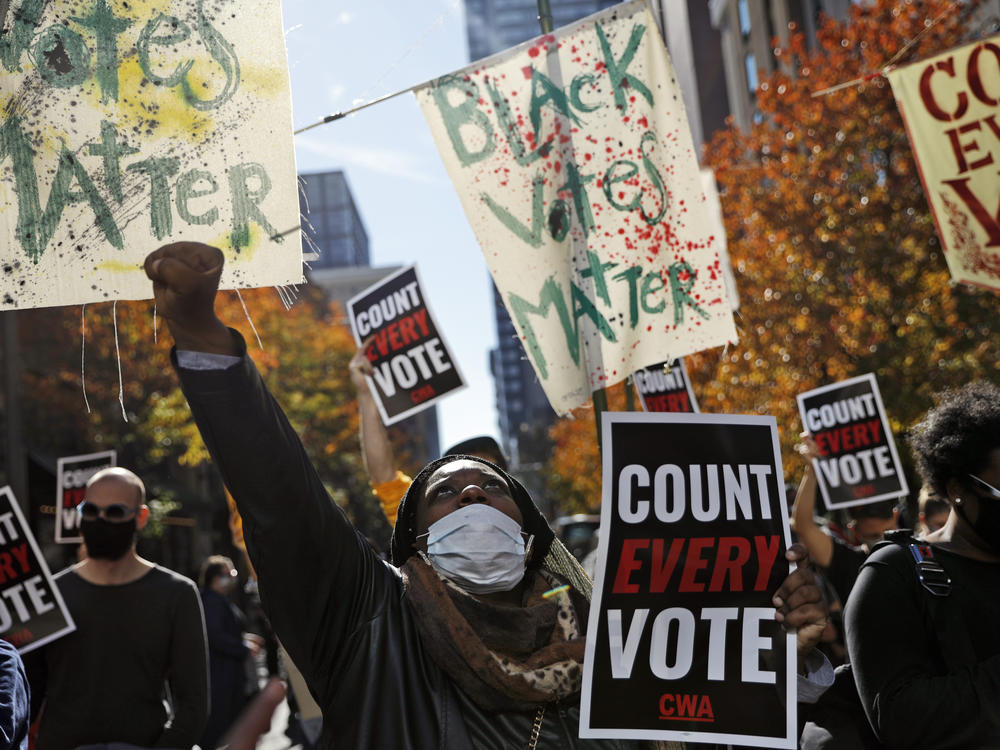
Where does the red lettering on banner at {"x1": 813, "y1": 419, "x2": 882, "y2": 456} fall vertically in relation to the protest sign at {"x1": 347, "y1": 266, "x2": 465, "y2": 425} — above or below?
below

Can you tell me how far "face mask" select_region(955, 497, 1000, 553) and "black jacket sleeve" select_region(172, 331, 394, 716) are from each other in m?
1.59

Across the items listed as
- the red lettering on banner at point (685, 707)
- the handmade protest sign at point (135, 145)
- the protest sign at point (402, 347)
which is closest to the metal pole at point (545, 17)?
the protest sign at point (402, 347)

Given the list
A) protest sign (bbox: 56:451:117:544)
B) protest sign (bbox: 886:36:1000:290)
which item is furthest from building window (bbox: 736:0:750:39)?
protest sign (bbox: 56:451:117:544)

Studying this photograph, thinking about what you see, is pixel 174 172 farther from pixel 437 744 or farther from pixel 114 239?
pixel 437 744

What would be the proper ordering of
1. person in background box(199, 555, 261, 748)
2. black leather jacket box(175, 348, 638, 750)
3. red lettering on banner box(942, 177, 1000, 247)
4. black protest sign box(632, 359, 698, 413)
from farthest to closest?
black protest sign box(632, 359, 698, 413) < person in background box(199, 555, 261, 748) < red lettering on banner box(942, 177, 1000, 247) < black leather jacket box(175, 348, 638, 750)

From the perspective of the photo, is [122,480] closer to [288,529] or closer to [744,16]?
[288,529]

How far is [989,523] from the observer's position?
2930 millimetres

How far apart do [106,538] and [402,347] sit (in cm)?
311

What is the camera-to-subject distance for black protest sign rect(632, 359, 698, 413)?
7.76 metres

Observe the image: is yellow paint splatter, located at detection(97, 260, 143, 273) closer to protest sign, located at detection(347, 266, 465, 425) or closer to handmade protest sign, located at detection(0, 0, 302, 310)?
handmade protest sign, located at detection(0, 0, 302, 310)

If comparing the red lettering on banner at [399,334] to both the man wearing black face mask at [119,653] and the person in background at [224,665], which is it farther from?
the man wearing black face mask at [119,653]

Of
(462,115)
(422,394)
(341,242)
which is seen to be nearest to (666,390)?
(422,394)

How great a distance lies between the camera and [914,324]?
17938mm

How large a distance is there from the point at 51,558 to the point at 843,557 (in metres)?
23.1
